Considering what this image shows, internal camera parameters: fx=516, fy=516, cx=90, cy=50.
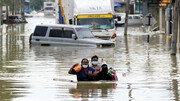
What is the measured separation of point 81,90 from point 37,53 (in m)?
14.8

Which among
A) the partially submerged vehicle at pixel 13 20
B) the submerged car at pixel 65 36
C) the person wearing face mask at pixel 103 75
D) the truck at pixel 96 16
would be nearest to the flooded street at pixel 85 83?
the person wearing face mask at pixel 103 75

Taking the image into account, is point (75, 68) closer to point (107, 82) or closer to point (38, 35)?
point (107, 82)

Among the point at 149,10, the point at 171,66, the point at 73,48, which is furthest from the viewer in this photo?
the point at 149,10

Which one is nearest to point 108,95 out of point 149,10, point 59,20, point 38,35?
point 38,35

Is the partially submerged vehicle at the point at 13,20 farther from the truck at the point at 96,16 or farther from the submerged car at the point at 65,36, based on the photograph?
the submerged car at the point at 65,36

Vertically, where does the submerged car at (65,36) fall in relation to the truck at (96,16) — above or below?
below

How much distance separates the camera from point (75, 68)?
590 inches

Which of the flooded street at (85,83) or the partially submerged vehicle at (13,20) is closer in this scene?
the flooded street at (85,83)

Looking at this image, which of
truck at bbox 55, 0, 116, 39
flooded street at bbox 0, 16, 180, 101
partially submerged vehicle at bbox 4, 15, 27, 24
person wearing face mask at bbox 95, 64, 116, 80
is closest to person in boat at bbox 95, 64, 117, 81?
person wearing face mask at bbox 95, 64, 116, 80

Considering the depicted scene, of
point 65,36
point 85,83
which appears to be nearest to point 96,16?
point 65,36

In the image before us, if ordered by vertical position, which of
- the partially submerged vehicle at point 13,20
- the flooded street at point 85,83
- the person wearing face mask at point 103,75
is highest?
the partially submerged vehicle at point 13,20

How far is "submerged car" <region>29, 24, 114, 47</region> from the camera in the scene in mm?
31719

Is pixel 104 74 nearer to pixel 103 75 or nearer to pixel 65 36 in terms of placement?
pixel 103 75

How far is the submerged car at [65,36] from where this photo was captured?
1249 inches
